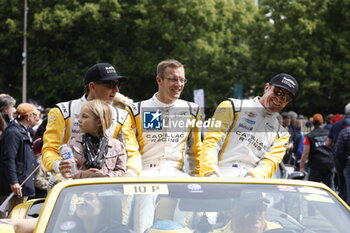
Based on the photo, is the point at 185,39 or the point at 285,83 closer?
the point at 285,83

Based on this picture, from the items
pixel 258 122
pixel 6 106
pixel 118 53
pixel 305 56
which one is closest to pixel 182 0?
pixel 118 53

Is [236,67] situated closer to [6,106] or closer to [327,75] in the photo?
[327,75]

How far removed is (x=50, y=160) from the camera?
18.6 feet

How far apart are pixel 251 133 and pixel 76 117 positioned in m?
1.41

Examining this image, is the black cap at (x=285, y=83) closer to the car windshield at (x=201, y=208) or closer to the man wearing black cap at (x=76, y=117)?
the man wearing black cap at (x=76, y=117)

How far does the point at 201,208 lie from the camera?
3.77 m

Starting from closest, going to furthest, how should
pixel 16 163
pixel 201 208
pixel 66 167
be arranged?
pixel 201 208, pixel 66 167, pixel 16 163

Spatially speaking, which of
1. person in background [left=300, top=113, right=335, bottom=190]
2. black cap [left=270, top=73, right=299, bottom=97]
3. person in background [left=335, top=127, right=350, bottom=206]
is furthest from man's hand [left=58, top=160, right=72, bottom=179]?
person in background [left=300, top=113, right=335, bottom=190]

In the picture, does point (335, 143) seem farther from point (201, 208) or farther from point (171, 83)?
point (201, 208)

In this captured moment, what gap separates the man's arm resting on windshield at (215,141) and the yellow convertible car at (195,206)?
1544 mm

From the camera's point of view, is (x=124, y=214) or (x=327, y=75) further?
(x=327, y=75)

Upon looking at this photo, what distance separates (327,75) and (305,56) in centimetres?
175

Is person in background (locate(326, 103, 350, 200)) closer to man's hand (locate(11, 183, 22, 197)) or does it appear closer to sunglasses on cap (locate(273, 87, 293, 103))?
man's hand (locate(11, 183, 22, 197))

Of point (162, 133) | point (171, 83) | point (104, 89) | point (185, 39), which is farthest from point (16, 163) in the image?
point (185, 39)
